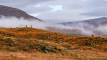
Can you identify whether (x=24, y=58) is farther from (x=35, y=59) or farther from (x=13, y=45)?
(x=13, y=45)

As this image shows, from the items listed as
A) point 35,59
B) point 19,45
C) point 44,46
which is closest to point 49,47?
point 44,46

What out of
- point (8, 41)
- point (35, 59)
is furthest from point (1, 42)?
point (35, 59)

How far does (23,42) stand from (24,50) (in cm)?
751

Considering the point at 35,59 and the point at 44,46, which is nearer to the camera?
the point at 35,59

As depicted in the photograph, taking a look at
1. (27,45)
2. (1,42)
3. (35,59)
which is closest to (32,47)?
(27,45)

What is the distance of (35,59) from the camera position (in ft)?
152

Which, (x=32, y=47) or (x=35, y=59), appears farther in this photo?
(x=32, y=47)

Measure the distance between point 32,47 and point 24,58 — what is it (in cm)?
1894

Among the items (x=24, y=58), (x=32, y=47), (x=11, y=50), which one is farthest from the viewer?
(x=32, y=47)

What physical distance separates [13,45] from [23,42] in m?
3.78

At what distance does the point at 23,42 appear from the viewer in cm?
6819

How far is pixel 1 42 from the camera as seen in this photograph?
66312 mm

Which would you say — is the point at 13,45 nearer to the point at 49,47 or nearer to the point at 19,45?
the point at 19,45

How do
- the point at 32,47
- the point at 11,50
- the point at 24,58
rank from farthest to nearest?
the point at 32,47 < the point at 11,50 < the point at 24,58
